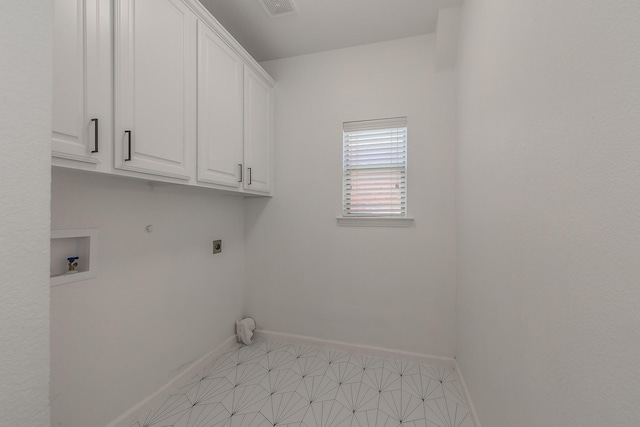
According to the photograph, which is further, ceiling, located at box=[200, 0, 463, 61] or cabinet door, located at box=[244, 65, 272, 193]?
cabinet door, located at box=[244, 65, 272, 193]

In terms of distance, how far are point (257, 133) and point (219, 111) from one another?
477 millimetres

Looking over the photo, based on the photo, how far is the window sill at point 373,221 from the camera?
2.14 metres

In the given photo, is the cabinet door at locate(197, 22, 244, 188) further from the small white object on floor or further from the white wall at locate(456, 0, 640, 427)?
the white wall at locate(456, 0, 640, 427)

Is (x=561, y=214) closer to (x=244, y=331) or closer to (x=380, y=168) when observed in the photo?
(x=380, y=168)

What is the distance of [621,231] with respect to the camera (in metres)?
0.47

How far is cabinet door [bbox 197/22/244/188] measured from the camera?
5.13ft

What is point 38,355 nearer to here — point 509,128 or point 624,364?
point 624,364

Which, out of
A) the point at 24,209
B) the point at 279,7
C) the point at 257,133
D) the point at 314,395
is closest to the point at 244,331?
the point at 314,395

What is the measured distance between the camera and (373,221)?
221 centimetres

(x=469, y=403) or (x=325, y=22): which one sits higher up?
(x=325, y=22)

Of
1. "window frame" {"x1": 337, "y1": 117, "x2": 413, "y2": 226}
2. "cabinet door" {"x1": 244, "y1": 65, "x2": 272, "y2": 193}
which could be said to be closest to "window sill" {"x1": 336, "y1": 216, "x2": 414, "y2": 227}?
"window frame" {"x1": 337, "y1": 117, "x2": 413, "y2": 226}

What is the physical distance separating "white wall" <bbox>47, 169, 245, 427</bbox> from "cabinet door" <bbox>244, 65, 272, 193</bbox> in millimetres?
377

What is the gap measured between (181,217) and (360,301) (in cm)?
153

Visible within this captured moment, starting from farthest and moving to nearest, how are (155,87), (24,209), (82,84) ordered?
(155,87)
(82,84)
(24,209)
